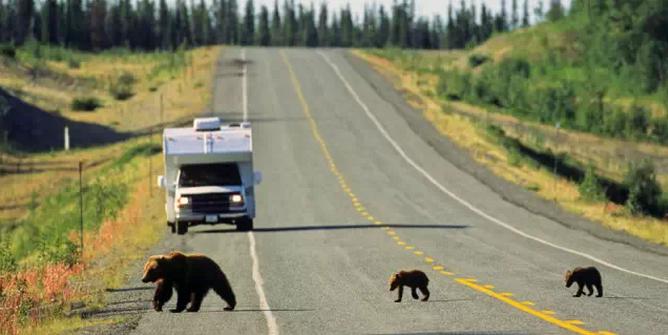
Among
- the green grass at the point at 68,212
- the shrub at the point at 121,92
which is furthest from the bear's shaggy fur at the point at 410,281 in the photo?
the shrub at the point at 121,92

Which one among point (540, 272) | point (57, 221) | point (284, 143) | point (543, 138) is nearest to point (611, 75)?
point (543, 138)

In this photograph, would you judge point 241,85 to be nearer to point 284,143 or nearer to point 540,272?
point 284,143

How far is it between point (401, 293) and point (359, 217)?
2118 cm

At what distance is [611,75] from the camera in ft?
320

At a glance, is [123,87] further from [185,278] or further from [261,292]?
[185,278]

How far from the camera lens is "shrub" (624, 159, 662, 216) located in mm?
45531

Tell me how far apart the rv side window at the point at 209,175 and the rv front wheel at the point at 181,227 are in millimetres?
1028

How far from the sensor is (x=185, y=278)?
18172 mm

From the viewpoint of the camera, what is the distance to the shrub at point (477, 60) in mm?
111062

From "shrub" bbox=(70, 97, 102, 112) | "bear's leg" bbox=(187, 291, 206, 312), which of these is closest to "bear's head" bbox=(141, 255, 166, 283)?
"bear's leg" bbox=(187, 291, 206, 312)

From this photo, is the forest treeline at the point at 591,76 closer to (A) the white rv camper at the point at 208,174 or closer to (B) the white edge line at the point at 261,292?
(A) the white rv camper at the point at 208,174

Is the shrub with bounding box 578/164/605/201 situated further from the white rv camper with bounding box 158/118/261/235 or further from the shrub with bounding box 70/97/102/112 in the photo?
the shrub with bounding box 70/97/102/112

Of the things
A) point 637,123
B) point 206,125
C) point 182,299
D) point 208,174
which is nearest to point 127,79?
point 637,123

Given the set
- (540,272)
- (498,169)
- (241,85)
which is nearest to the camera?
(540,272)
